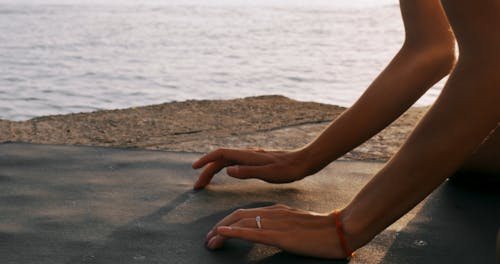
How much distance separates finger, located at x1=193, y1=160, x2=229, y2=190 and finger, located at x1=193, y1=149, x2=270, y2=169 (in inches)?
0.8

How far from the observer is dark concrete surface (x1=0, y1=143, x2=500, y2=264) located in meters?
1.33

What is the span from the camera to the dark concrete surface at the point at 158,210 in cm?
133

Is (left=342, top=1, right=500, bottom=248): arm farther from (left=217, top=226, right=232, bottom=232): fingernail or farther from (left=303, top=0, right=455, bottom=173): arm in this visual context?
(left=303, top=0, right=455, bottom=173): arm

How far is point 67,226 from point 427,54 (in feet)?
2.84

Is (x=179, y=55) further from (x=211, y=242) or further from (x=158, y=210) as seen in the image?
(x=211, y=242)

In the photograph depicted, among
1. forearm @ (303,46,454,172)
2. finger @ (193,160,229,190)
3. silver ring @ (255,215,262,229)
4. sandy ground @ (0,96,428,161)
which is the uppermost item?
→ forearm @ (303,46,454,172)

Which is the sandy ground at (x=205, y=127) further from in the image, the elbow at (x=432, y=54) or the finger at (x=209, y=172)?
the elbow at (x=432, y=54)

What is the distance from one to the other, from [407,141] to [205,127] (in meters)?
1.21

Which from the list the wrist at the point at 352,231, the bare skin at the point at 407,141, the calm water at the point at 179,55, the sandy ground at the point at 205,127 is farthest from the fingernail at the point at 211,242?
the calm water at the point at 179,55

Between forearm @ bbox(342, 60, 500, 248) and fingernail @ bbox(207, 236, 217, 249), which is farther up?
forearm @ bbox(342, 60, 500, 248)

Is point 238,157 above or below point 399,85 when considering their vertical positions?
below

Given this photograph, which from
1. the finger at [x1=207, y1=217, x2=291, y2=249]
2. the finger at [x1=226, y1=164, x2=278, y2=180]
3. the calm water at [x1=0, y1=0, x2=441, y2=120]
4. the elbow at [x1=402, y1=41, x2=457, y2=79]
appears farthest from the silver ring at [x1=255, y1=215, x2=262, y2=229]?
the calm water at [x1=0, y1=0, x2=441, y2=120]

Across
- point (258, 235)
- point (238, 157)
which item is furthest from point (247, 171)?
point (258, 235)

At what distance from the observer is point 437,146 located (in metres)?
1.15
